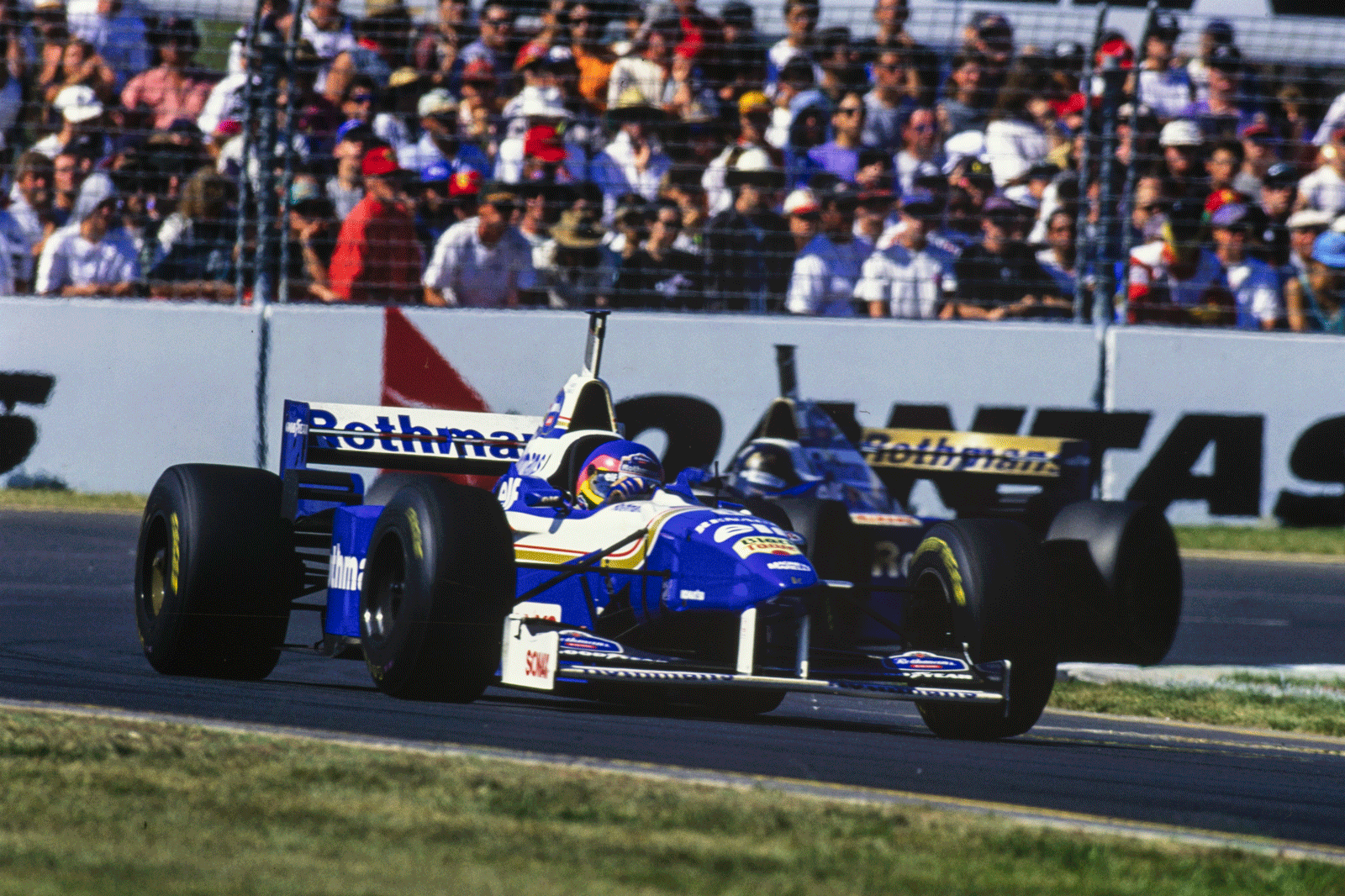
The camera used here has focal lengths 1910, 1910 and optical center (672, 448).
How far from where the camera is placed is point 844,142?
11.5 meters

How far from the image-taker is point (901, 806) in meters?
4.62

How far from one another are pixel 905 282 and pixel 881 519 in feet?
8.35

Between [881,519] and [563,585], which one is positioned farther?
[881,519]

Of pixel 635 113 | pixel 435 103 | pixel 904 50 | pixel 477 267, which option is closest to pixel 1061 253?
pixel 904 50

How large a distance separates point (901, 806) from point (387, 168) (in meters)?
6.97

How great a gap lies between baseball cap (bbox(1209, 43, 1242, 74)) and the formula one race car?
5666mm

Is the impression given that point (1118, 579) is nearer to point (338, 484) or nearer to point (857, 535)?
point (857, 535)

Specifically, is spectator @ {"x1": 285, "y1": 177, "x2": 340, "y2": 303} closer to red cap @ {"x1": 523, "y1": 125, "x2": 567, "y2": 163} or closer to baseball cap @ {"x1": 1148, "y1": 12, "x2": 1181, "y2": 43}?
red cap @ {"x1": 523, "y1": 125, "x2": 567, "y2": 163}

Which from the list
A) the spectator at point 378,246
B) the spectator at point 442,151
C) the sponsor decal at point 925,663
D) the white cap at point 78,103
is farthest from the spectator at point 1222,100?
the white cap at point 78,103

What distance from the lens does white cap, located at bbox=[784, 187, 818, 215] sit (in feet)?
35.7

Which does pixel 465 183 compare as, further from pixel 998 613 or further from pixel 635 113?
pixel 998 613

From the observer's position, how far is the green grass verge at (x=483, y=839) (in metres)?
3.55

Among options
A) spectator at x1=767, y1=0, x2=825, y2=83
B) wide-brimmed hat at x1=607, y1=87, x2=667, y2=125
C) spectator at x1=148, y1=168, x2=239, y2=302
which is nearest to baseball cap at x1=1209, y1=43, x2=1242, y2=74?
spectator at x1=767, y1=0, x2=825, y2=83

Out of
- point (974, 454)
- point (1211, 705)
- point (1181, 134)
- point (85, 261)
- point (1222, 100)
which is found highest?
point (1222, 100)
